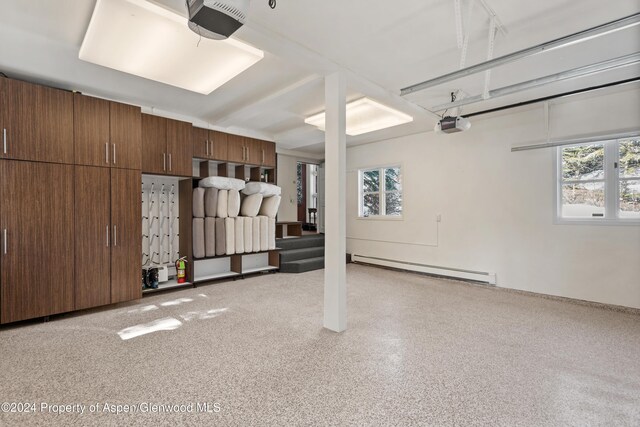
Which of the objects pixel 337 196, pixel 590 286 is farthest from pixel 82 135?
pixel 590 286

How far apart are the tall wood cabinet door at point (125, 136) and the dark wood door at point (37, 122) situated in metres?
0.40

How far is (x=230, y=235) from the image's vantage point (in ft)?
16.6

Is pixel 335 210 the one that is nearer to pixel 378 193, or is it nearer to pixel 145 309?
pixel 145 309

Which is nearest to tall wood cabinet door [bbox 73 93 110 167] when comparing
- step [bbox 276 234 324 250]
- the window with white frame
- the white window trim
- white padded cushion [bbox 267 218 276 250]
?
white padded cushion [bbox 267 218 276 250]

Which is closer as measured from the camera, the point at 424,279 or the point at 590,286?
the point at 590,286

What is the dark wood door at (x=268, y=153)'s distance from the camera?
575 cm

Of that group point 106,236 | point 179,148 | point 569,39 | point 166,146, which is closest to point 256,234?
point 179,148

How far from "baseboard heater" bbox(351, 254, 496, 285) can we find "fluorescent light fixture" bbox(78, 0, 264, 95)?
14.8 feet

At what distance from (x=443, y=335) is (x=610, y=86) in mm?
3585

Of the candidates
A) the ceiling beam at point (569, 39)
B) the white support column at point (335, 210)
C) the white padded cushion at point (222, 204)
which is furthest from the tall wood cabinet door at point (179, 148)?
the ceiling beam at point (569, 39)

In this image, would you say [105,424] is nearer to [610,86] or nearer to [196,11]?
[196,11]

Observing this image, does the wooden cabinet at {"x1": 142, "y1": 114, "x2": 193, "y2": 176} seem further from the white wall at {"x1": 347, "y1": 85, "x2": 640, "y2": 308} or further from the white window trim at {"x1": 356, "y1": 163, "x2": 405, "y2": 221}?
the white wall at {"x1": 347, "y1": 85, "x2": 640, "y2": 308}

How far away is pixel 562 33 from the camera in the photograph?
8.46 ft

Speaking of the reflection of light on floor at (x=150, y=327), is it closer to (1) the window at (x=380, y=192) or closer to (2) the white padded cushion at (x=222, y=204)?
(2) the white padded cushion at (x=222, y=204)
